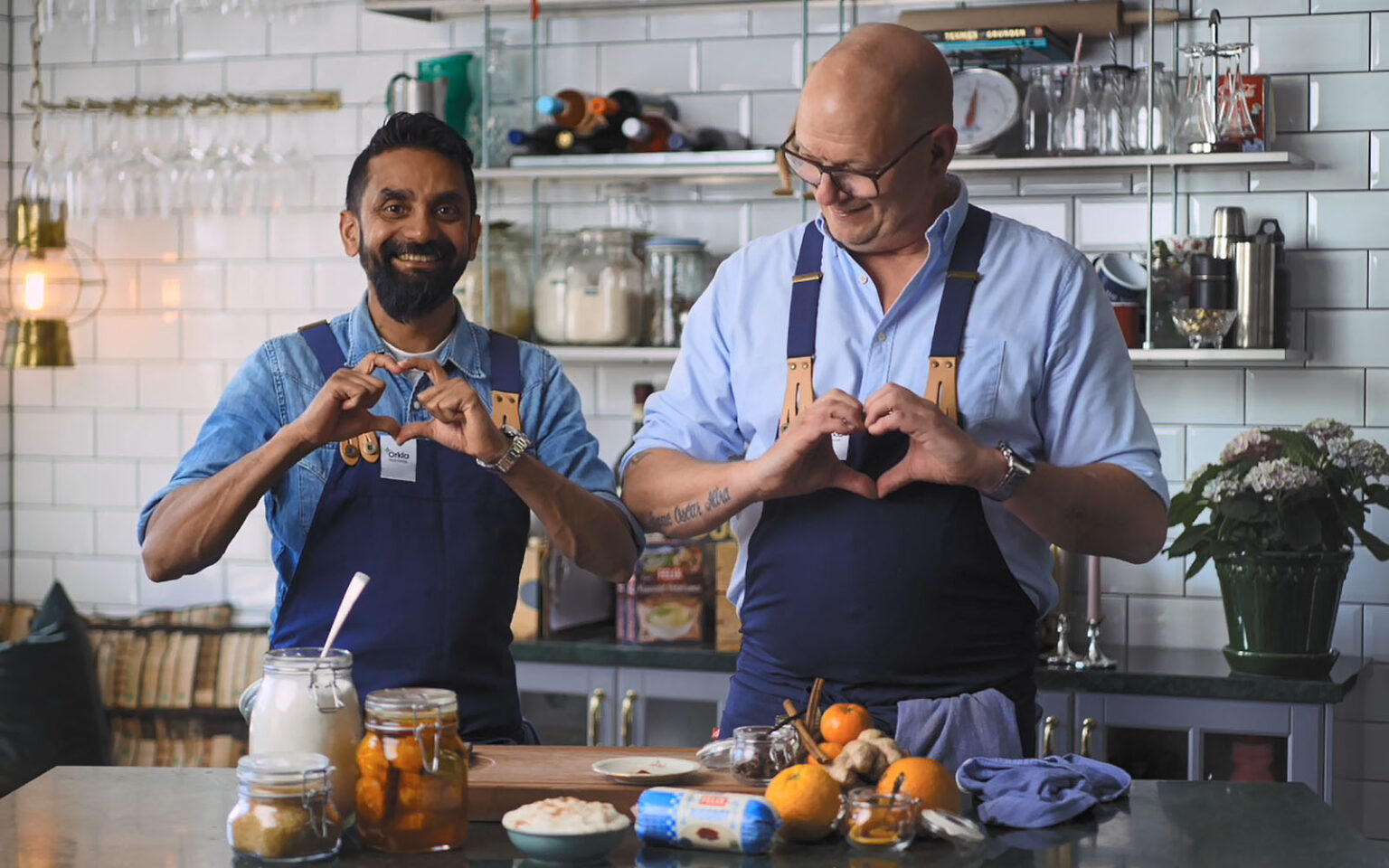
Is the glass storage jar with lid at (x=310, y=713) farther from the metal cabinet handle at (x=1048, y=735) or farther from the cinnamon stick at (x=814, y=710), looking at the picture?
the metal cabinet handle at (x=1048, y=735)

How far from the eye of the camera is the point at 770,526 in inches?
92.0

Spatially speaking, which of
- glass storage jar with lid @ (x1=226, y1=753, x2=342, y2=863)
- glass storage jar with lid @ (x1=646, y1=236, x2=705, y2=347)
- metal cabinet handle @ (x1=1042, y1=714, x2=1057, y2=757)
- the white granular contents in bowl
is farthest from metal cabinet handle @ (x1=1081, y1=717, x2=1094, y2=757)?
glass storage jar with lid @ (x1=226, y1=753, x2=342, y2=863)

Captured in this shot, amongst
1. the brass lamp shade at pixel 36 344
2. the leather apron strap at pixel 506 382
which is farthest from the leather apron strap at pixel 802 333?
the brass lamp shade at pixel 36 344

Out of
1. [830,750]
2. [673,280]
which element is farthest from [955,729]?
[673,280]

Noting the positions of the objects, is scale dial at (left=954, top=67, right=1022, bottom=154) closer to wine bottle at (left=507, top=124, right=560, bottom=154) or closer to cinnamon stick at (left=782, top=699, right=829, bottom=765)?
wine bottle at (left=507, top=124, right=560, bottom=154)

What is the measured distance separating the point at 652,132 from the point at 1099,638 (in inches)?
67.4

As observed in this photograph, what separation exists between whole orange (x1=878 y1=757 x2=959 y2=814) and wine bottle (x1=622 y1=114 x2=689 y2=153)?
2.67 m

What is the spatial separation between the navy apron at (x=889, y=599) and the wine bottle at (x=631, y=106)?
6.83 feet

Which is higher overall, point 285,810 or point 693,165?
point 693,165

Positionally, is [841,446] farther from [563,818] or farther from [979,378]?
[563,818]

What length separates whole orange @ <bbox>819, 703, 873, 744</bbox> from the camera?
1.96 m

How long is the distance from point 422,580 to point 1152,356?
2132 millimetres

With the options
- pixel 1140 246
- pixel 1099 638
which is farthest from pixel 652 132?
pixel 1099 638

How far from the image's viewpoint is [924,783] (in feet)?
5.93
